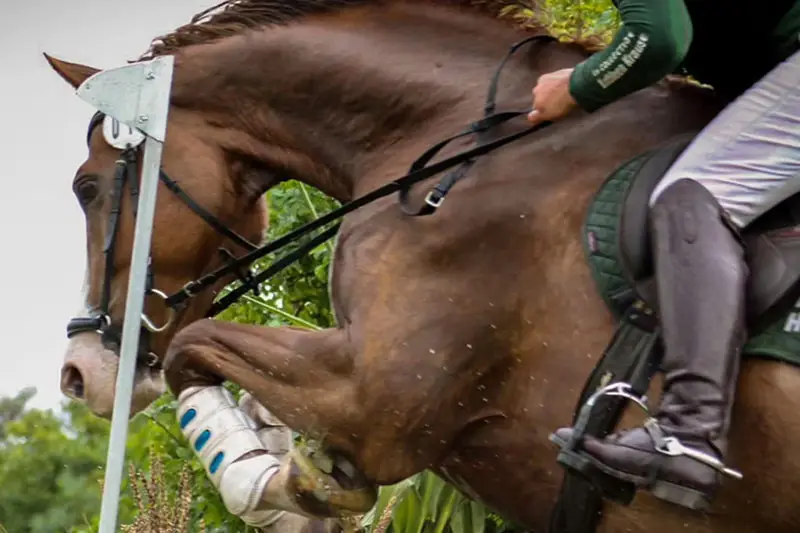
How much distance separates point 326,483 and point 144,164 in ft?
3.38

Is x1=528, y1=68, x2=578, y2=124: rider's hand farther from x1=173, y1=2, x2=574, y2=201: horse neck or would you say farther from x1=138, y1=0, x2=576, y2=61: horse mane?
x1=138, y1=0, x2=576, y2=61: horse mane

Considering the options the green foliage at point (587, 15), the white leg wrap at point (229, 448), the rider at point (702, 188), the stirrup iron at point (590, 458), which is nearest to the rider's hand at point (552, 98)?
the rider at point (702, 188)

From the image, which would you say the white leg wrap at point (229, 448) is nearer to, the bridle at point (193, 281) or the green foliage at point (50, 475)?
the bridle at point (193, 281)

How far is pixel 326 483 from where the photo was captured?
3271 mm

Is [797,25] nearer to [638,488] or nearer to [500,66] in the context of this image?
[500,66]

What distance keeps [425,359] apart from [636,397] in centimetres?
57

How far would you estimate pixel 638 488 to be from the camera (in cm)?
265

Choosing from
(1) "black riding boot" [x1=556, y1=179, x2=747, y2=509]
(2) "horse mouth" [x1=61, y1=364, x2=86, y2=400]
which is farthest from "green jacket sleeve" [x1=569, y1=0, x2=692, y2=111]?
(2) "horse mouth" [x1=61, y1=364, x2=86, y2=400]

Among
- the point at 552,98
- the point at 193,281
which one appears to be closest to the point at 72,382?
the point at 193,281

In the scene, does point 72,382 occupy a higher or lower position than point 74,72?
lower

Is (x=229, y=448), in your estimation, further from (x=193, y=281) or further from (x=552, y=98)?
(x=552, y=98)

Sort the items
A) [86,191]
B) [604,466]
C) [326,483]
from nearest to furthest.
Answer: [604,466]
[326,483]
[86,191]

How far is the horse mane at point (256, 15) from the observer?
11.8ft

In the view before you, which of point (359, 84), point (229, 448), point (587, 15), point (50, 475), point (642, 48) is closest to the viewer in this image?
point (642, 48)
